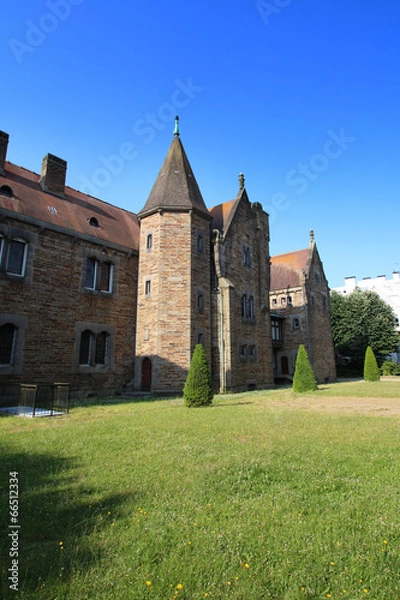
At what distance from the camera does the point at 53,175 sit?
64.3ft

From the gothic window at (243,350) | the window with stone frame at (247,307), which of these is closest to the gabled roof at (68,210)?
the window with stone frame at (247,307)

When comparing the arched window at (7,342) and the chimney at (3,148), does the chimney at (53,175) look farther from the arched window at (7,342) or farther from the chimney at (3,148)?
the arched window at (7,342)

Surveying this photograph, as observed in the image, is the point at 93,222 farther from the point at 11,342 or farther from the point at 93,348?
the point at 11,342

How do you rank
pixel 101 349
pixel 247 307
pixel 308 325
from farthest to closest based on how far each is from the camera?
1. pixel 308 325
2. pixel 247 307
3. pixel 101 349

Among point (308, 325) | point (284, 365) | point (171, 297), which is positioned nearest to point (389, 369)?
point (308, 325)

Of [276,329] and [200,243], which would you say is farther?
[276,329]

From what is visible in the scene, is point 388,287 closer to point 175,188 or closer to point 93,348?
point 175,188

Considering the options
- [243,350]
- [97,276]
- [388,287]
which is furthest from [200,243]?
[388,287]

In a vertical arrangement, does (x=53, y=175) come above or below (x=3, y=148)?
above

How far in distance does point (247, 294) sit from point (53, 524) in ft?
74.2

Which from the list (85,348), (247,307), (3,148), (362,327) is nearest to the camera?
(3,148)

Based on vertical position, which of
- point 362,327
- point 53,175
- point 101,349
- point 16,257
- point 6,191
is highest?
point 53,175

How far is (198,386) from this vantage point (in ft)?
44.9

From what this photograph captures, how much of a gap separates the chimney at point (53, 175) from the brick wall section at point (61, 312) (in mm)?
3649
